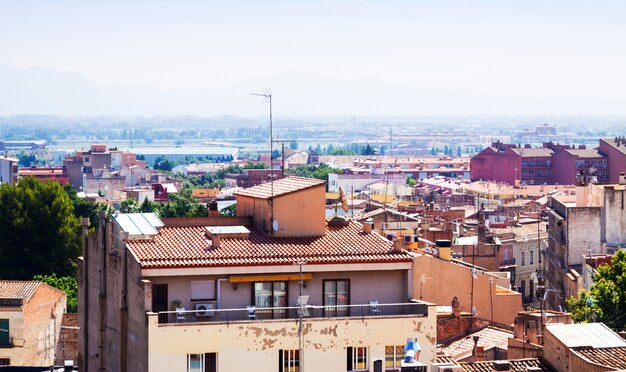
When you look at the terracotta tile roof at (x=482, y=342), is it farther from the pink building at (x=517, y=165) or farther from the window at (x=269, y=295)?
the pink building at (x=517, y=165)

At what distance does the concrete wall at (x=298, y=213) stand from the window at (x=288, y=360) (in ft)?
7.57

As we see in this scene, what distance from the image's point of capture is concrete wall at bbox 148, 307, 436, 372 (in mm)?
19719

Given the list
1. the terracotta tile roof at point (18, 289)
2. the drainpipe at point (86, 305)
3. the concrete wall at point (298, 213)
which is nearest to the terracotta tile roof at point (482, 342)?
the concrete wall at point (298, 213)

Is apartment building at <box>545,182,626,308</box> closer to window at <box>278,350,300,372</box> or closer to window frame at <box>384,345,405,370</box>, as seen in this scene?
window frame at <box>384,345,405,370</box>

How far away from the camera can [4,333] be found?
38875 millimetres

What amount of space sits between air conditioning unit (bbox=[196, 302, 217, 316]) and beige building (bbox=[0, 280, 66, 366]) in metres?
18.9

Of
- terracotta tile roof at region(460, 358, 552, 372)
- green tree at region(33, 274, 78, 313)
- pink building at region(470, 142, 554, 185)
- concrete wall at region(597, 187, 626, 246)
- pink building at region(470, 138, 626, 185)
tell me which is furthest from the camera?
pink building at region(470, 142, 554, 185)

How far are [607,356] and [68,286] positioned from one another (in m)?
31.2

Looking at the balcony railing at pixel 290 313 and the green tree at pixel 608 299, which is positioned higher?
the balcony railing at pixel 290 313

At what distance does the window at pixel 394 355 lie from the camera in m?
20.6

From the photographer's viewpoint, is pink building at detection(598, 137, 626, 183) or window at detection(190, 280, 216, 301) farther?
pink building at detection(598, 137, 626, 183)

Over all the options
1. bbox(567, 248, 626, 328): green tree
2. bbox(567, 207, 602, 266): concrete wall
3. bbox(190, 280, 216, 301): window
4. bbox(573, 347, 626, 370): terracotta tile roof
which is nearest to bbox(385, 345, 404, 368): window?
bbox(573, 347, 626, 370): terracotta tile roof

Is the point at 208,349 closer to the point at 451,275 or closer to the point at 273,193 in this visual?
the point at 273,193

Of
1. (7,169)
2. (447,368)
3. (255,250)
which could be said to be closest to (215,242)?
(255,250)
